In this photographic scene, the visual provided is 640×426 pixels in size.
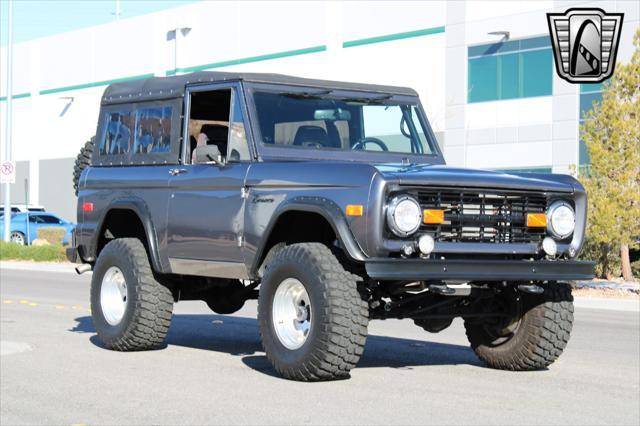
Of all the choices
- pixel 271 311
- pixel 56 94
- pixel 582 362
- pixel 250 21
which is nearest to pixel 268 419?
pixel 271 311

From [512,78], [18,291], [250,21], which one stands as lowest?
[18,291]

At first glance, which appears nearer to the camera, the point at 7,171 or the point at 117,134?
the point at 117,134

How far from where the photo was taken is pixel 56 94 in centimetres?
6606

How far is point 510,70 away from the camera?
42219 millimetres

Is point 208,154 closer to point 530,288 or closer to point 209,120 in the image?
point 209,120

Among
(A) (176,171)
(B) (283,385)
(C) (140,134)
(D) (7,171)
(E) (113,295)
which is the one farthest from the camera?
(D) (7,171)

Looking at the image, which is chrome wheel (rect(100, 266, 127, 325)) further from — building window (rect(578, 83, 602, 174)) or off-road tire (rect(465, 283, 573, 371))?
building window (rect(578, 83, 602, 174))

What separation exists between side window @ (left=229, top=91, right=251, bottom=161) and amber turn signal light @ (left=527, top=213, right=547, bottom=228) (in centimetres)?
242

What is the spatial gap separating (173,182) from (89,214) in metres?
1.60

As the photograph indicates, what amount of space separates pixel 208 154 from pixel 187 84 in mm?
1146

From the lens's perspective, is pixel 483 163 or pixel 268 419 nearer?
pixel 268 419

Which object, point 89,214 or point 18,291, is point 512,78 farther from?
point 89,214

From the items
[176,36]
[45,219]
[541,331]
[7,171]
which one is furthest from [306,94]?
[176,36]

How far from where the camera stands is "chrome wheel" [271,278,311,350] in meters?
9.66
